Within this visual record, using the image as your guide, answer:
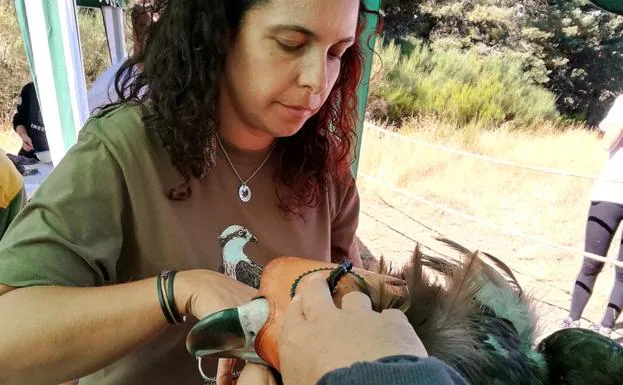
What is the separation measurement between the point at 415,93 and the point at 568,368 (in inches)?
449

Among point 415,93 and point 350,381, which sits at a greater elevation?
point 350,381

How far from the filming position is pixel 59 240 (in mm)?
732

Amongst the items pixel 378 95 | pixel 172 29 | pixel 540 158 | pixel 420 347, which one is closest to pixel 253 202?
pixel 172 29

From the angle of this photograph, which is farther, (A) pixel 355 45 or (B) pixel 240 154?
(A) pixel 355 45

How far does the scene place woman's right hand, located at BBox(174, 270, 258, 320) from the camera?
0.69 metres

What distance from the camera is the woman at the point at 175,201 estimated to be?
2.39 feet

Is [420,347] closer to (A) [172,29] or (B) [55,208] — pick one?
(B) [55,208]

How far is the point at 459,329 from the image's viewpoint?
604 millimetres

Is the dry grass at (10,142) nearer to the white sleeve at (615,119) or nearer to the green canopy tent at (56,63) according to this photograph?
the green canopy tent at (56,63)

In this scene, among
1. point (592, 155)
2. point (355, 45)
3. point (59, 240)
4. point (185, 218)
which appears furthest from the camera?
point (592, 155)

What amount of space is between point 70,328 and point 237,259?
28 centimetres

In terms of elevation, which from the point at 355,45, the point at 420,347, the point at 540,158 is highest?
the point at 355,45

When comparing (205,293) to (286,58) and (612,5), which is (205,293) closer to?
(286,58)

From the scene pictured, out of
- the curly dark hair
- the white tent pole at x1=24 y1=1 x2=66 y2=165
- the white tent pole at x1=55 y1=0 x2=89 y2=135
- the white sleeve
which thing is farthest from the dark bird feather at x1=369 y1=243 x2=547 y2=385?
the white sleeve
